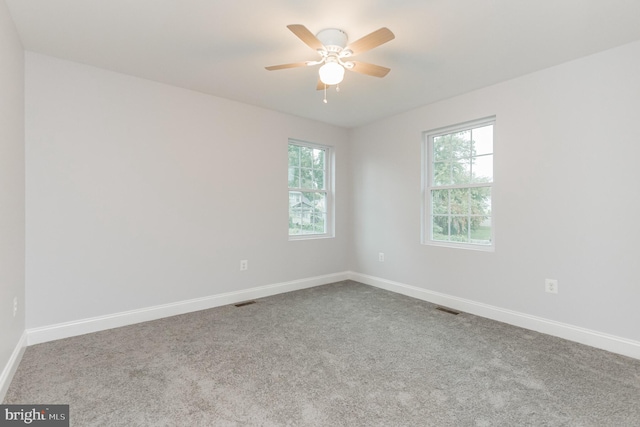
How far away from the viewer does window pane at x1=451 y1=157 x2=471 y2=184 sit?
3.44 m

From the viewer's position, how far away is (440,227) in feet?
12.2

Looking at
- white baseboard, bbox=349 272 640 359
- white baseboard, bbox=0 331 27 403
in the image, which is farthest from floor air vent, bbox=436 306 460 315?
white baseboard, bbox=0 331 27 403

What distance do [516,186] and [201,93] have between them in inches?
132

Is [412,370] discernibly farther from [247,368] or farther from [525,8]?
[525,8]

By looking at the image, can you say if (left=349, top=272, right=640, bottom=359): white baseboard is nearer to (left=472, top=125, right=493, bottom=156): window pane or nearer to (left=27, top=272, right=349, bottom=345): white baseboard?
(left=27, top=272, right=349, bottom=345): white baseboard

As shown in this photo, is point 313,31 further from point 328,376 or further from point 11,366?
point 11,366

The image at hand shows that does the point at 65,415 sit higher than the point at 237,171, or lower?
lower

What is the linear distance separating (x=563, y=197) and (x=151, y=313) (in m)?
3.93

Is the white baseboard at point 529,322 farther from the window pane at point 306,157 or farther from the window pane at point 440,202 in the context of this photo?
the window pane at point 306,157

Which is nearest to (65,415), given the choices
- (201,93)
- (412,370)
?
(412,370)

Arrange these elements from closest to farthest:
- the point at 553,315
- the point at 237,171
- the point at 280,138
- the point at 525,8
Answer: the point at 525,8 < the point at 553,315 < the point at 237,171 < the point at 280,138

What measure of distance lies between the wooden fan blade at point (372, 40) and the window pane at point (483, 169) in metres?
1.89

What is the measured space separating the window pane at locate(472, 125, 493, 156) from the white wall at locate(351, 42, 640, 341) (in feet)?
0.49

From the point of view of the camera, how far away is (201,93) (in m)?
3.36
